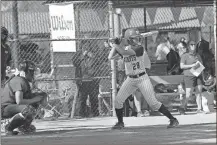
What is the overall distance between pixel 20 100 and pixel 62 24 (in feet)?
13.5

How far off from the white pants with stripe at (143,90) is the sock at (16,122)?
1.88 meters

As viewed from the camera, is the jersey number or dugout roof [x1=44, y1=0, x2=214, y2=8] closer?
the jersey number

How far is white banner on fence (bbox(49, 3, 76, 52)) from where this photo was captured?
49.2ft

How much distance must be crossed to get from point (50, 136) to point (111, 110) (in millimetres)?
4291

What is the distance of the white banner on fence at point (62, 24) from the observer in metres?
15.0

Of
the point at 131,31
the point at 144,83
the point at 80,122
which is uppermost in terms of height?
the point at 131,31

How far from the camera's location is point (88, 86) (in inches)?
602

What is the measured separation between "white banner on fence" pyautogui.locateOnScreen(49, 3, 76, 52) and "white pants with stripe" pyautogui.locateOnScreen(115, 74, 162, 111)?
133 inches

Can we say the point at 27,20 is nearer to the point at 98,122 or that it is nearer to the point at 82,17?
the point at 82,17

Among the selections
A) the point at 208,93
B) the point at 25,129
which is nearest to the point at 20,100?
the point at 25,129

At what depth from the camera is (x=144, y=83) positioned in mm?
11859

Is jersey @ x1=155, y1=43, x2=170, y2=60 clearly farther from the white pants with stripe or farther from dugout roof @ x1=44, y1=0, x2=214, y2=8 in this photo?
the white pants with stripe

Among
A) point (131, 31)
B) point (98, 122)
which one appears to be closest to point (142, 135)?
point (131, 31)

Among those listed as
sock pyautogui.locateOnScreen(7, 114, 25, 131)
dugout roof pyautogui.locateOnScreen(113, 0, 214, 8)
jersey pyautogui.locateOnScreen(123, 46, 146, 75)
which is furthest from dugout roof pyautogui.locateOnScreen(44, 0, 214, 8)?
sock pyautogui.locateOnScreen(7, 114, 25, 131)
